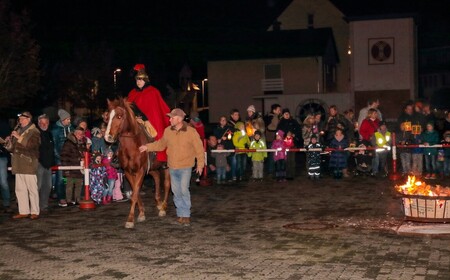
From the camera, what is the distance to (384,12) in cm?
5481

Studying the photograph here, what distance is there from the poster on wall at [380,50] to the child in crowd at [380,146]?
31.7 m

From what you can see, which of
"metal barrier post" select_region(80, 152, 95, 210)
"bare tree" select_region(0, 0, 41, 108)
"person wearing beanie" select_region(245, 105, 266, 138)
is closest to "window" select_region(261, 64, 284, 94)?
"bare tree" select_region(0, 0, 41, 108)

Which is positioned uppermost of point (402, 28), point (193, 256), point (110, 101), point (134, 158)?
point (402, 28)

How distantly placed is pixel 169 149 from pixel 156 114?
151 cm

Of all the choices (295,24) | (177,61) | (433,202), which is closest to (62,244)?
(433,202)

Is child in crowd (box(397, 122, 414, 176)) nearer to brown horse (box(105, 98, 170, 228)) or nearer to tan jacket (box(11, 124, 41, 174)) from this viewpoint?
brown horse (box(105, 98, 170, 228))

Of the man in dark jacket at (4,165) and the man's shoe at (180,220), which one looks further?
the man in dark jacket at (4,165)

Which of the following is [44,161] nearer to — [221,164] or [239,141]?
[221,164]

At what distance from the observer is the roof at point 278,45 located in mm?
63062

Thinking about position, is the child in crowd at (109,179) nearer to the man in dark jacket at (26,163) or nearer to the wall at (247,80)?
the man in dark jacket at (26,163)

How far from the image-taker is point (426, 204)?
13.2 meters

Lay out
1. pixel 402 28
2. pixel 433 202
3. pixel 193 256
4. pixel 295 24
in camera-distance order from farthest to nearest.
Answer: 1. pixel 295 24
2. pixel 402 28
3. pixel 433 202
4. pixel 193 256

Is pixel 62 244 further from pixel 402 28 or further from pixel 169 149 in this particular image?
pixel 402 28

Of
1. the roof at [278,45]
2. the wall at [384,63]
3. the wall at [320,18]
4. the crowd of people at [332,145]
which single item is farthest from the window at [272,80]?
the crowd of people at [332,145]
